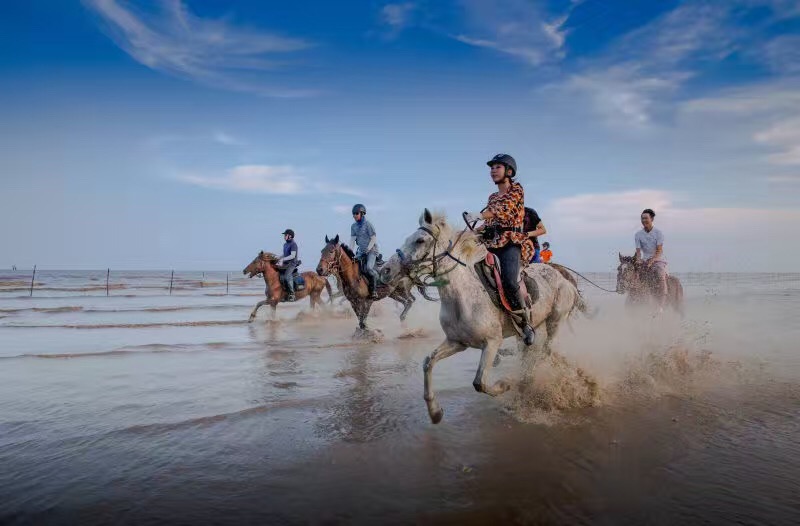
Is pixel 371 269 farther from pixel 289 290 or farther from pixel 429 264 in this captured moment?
pixel 429 264

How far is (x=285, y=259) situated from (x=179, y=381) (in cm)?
1041

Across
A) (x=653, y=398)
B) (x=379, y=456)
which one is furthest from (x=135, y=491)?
(x=653, y=398)

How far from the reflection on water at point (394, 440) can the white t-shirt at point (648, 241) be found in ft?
7.02

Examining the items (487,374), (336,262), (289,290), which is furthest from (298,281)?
(487,374)

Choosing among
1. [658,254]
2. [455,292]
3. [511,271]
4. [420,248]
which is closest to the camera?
[420,248]

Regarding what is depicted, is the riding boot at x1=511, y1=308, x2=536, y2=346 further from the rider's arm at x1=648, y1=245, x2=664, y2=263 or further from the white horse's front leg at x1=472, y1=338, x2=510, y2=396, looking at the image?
the rider's arm at x1=648, y1=245, x2=664, y2=263

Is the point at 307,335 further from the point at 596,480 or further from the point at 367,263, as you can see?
the point at 596,480

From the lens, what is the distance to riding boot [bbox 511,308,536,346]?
5996mm

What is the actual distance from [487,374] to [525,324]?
1078 mm

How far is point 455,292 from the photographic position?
560 cm

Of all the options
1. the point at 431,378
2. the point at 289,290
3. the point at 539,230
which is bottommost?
the point at 431,378

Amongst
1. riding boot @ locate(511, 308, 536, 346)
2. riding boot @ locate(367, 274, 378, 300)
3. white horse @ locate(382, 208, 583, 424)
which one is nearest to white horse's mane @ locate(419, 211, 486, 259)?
white horse @ locate(382, 208, 583, 424)

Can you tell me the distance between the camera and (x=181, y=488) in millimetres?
3836

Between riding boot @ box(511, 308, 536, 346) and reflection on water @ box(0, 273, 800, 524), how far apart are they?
60 centimetres
